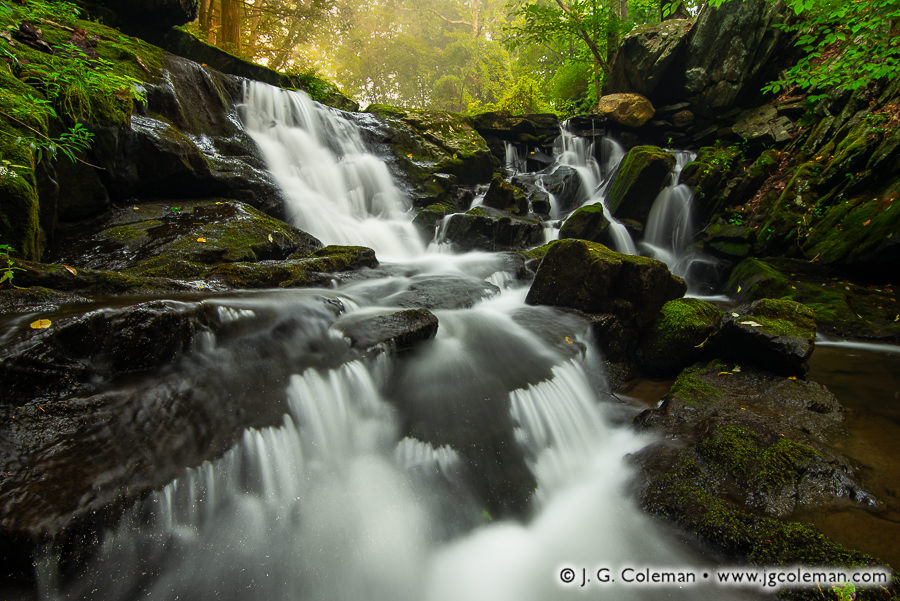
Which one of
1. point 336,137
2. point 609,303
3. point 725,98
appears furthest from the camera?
point 725,98

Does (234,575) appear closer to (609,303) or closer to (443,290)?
(443,290)

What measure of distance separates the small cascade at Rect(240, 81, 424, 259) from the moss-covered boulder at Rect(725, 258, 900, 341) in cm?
661

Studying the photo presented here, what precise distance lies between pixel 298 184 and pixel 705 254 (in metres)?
9.26

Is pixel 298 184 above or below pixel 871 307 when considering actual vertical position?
above

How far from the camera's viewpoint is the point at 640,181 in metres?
8.98

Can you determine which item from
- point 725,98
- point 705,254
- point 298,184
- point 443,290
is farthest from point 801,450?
point 725,98

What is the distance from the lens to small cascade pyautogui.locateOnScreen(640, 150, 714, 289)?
28.5 feet

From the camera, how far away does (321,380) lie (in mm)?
2932

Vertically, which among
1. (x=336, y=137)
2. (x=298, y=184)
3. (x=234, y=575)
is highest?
(x=336, y=137)

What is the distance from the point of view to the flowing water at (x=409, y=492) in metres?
1.91

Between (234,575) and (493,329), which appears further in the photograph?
(493,329)

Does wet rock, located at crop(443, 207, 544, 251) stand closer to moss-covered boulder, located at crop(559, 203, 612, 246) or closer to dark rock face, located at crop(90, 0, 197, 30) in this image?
moss-covered boulder, located at crop(559, 203, 612, 246)

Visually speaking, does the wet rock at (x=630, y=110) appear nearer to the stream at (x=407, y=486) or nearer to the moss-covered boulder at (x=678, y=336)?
the moss-covered boulder at (x=678, y=336)

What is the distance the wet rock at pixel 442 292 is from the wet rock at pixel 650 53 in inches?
→ 435
